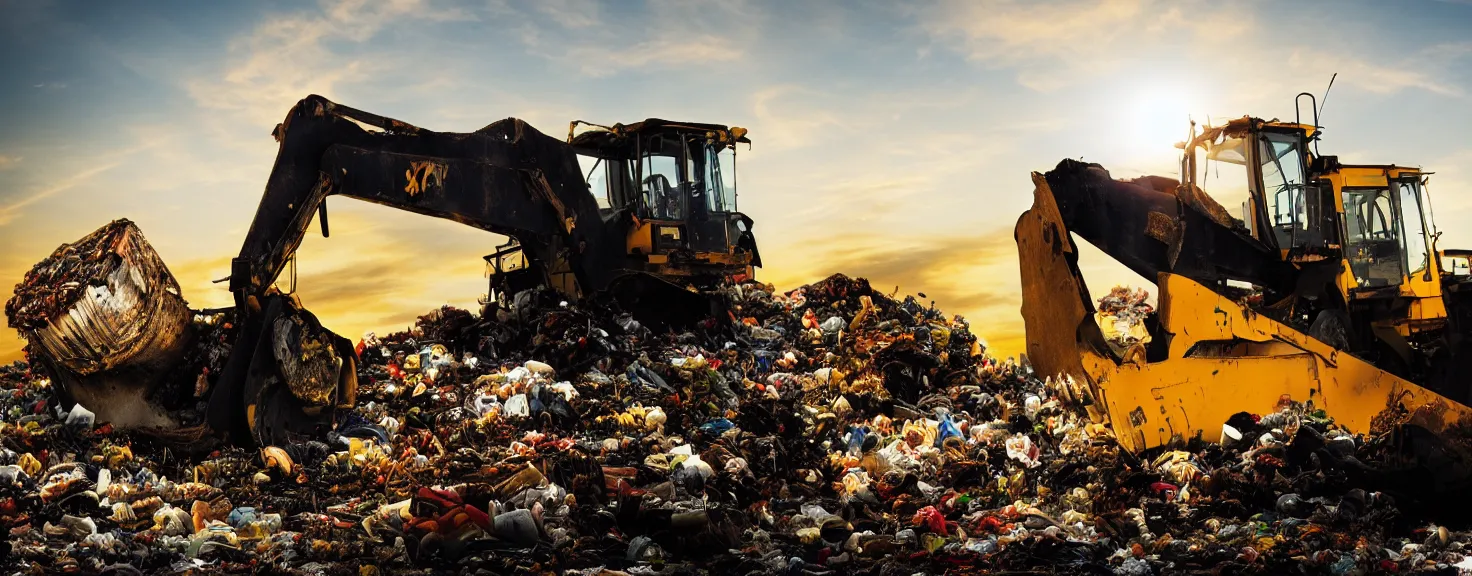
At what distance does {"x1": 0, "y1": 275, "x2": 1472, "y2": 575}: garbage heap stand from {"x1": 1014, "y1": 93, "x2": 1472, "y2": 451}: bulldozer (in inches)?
9.9

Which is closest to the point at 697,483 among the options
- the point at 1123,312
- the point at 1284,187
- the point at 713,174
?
the point at 713,174

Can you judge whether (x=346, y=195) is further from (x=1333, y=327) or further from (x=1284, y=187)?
(x=1333, y=327)

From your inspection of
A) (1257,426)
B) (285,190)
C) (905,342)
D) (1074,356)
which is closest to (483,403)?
(285,190)

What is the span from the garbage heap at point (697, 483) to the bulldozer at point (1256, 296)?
251 millimetres

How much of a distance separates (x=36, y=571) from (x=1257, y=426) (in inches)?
274

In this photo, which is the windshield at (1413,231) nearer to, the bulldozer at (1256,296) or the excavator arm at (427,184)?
the bulldozer at (1256,296)

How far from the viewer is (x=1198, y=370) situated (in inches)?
311

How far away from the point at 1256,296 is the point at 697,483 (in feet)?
23.5

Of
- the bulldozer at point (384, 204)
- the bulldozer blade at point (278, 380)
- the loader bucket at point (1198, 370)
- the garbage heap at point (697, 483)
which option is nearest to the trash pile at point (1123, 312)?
the garbage heap at point (697, 483)

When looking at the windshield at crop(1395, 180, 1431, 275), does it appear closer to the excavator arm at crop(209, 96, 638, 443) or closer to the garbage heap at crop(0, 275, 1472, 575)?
the garbage heap at crop(0, 275, 1472, 575)

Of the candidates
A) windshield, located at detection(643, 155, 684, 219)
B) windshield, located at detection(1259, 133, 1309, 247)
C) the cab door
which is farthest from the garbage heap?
the cab door

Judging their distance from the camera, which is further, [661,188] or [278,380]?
[661,188]

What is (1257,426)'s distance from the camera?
8008 millimetres

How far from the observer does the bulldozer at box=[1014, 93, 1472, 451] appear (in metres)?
7.85
